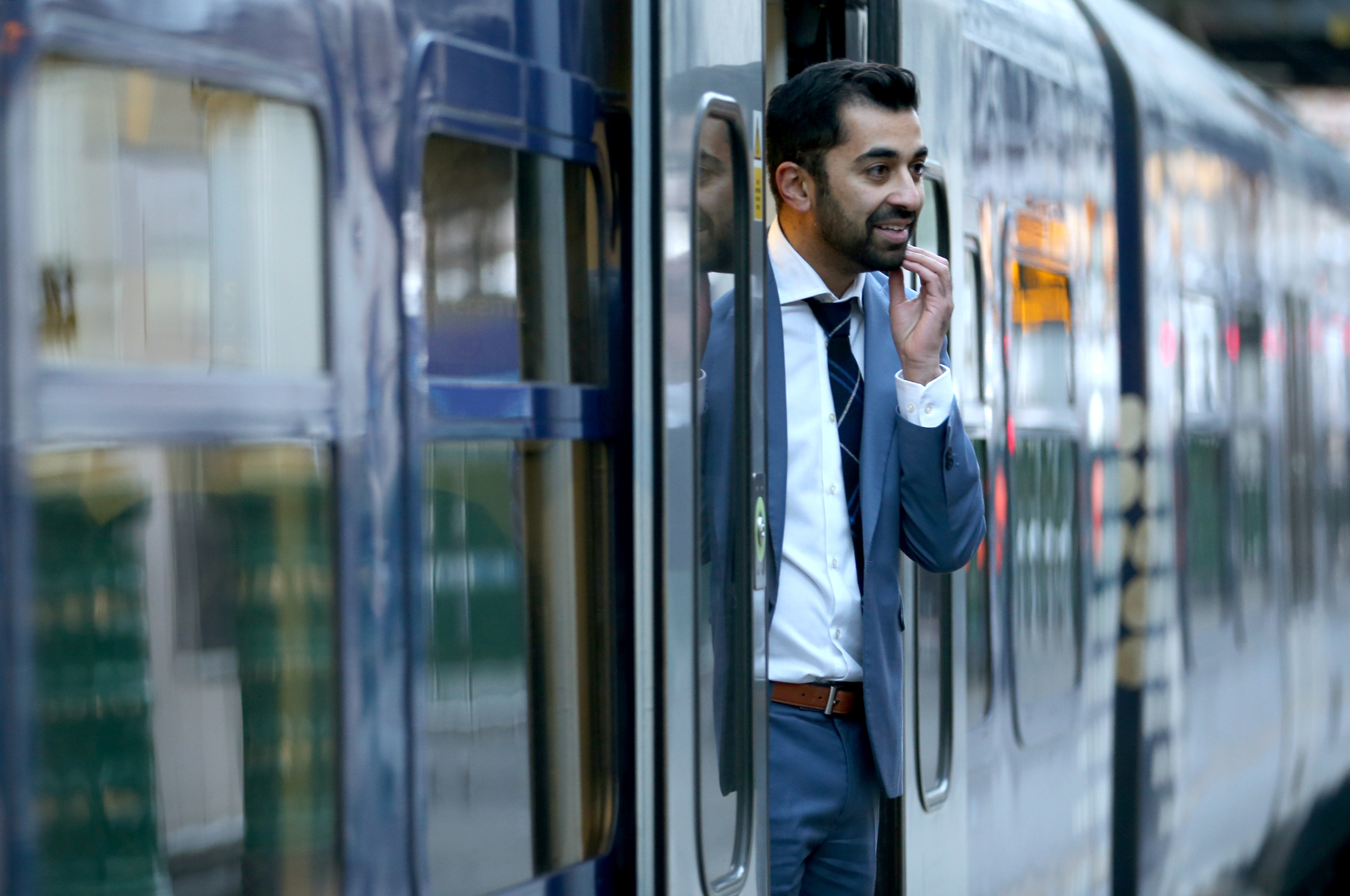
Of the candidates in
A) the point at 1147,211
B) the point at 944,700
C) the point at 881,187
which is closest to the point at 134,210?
the point at 881,187

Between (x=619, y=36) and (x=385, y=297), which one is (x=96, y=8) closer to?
(x=385, y=297)

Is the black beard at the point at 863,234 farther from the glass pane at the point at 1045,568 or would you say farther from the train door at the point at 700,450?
the glass pane at the point at 1045,568

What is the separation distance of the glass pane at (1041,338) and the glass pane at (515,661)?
2.04 metres

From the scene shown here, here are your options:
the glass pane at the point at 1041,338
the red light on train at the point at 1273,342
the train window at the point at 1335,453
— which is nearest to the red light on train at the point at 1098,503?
the glass pane at the point at 1041,338

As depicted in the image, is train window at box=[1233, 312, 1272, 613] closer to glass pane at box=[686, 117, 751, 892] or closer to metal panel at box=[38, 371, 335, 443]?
glass pane at box=[686, 117, 751, 892]

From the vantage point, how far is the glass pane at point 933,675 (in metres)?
3.24

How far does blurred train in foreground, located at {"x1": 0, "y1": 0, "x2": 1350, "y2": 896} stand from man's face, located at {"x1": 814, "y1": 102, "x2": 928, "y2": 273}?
12cm

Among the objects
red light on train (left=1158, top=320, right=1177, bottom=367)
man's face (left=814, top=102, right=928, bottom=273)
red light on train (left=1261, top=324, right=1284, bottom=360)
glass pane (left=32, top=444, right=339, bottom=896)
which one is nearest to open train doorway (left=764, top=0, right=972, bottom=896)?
man's face (left=814, top=102, right=928, bottom=273)

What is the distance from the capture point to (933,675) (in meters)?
3.33

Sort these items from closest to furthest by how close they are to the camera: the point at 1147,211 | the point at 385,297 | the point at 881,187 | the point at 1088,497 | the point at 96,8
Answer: the point at 96,8
the point at 385,297
the point at 881,187
the point at 1088,497
the point at 1147,211

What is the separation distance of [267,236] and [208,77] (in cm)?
17

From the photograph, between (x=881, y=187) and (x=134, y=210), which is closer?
(x=134, y=210)

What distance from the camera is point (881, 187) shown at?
8.13 feet

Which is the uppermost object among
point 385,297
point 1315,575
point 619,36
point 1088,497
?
point 619,36
